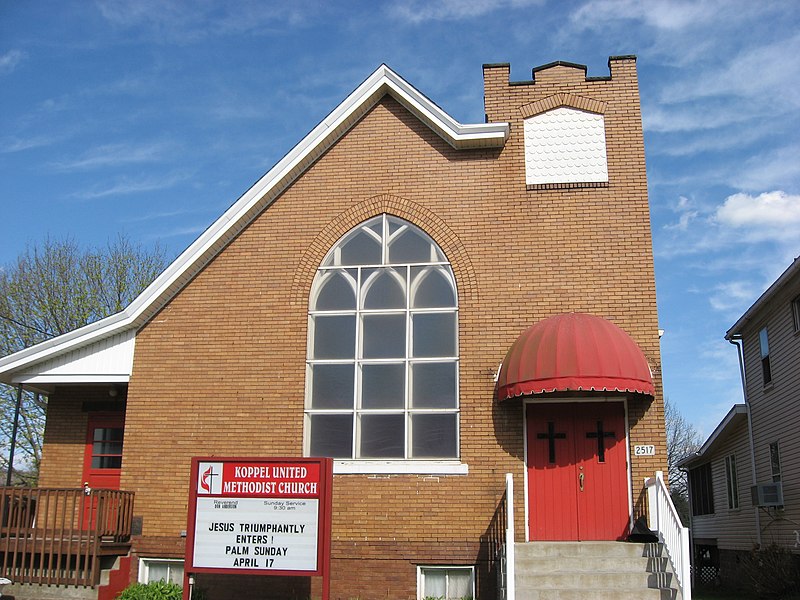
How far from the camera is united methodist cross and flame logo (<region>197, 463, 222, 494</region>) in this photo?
12.3 m

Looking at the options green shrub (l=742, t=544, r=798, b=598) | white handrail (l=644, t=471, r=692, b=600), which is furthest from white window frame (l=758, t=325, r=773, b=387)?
white handrail (l=644, t=471, r=692, b=600)

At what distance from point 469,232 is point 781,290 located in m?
9.36

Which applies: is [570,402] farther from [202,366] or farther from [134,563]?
[134,563]

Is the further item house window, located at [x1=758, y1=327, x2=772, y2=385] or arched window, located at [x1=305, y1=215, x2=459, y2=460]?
house window, located at [x1=758, y1=327, x2=772, y2=385]

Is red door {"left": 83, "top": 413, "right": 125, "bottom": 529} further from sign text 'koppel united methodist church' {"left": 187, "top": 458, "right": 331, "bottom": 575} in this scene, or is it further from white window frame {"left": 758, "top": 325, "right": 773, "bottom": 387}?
white window frame {"left": 758, "top": 325, "right": 773, "bottom": 387}

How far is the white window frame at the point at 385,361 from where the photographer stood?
13.9 metres

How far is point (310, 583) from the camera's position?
44.8ft

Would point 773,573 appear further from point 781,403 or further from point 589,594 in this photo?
point 589,594

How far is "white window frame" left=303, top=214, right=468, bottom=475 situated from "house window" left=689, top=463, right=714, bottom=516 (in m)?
16.7

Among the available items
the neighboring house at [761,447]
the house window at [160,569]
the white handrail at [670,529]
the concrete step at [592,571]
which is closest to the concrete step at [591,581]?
the concrete step at [592,571]

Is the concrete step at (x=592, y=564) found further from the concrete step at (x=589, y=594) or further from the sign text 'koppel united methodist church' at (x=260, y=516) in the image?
the sign text 'koppel united methodist church' at (x=260, y=516)

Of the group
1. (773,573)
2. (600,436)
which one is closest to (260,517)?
(600,436)

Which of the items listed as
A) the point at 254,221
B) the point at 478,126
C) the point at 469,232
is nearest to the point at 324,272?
the point at 254,221

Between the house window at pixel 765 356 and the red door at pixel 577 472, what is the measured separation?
32.0ft
